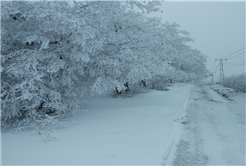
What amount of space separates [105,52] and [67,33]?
5.10ft

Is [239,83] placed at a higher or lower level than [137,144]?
higher

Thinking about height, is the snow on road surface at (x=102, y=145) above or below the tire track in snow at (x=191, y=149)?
above

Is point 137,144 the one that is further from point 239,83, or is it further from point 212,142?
point 239,83

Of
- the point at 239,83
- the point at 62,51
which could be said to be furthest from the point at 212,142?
the point at 239,83

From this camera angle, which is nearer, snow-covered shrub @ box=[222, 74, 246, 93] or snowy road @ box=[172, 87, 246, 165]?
snowy road @ box=[172, 87, 246, 165]

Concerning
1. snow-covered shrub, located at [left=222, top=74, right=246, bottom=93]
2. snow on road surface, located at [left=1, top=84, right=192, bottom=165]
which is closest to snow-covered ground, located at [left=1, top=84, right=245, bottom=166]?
snow on road surface, located at [left=1, top=84, right=192, bottom=165]

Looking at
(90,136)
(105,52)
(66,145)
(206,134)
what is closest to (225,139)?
(206,134)

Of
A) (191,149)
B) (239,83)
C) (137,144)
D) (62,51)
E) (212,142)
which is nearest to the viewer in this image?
(191,149)

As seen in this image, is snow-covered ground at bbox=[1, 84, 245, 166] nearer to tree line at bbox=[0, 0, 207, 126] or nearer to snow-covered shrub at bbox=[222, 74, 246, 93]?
tree line at bbox=[0, 0, 207, 126]

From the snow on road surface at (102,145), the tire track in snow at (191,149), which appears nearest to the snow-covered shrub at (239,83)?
the tire track in snow at (191,149)

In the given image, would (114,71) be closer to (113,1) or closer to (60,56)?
(60,56)

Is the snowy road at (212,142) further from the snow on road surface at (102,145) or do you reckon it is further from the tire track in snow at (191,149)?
the snow on road surface at (102,145)

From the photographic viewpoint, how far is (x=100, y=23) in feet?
21.7

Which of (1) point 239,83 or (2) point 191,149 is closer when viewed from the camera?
(2) point 191,149
